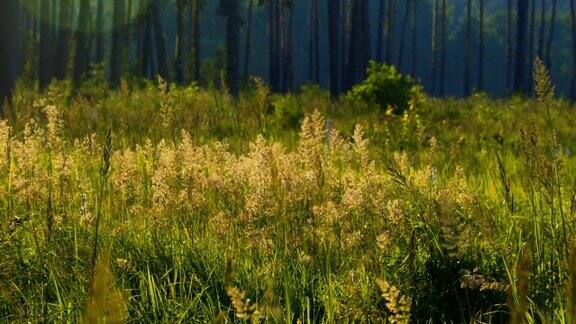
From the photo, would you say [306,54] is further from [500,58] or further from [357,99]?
[357,99]

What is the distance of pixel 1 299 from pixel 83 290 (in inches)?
12.8

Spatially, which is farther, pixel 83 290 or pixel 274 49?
pixel 274 49

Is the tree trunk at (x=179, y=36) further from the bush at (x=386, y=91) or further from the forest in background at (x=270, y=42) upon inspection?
the bush at (x=386, y=91)

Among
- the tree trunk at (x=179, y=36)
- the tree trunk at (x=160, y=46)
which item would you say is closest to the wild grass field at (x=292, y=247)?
the tree trunk at (x=160, y=46)

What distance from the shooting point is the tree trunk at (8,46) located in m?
8.97

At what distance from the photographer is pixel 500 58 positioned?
119500 millimetres

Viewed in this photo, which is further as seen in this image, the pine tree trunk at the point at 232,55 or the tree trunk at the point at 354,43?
the pine tree trunk at the point at 232,55

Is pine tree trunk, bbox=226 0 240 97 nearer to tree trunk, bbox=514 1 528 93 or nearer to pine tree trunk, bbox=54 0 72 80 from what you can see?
pine tree trunk, bbox=54 0 72 80

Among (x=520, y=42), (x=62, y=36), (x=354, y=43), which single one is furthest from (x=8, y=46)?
(x=520, y=42)

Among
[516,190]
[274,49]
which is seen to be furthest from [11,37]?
[274,49]

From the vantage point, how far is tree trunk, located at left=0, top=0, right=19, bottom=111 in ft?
29.4

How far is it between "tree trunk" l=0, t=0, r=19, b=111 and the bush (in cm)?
569

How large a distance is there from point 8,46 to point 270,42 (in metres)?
30.2

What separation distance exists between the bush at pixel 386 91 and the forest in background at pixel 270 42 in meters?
5.47
